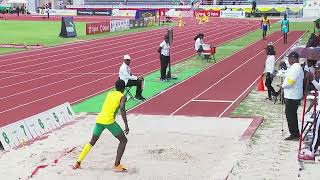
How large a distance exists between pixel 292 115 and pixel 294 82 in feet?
2.29

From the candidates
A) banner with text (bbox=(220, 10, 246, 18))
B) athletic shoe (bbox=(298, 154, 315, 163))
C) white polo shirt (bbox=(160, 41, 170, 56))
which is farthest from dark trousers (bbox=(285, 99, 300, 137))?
banner with text (bbox=(220, 10, 246, 18))

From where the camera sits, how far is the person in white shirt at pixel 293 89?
1090 centimetres

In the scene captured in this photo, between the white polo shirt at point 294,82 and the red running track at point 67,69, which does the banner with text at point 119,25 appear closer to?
the red running track at point 67,69

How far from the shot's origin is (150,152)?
10.7 m

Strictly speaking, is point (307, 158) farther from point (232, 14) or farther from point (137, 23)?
point (232, 14)

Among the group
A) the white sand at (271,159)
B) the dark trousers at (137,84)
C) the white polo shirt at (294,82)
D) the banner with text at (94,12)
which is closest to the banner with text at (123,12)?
the banner with text at (94,12)

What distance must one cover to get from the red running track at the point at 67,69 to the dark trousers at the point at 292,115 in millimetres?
6719

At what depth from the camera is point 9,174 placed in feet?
31.3

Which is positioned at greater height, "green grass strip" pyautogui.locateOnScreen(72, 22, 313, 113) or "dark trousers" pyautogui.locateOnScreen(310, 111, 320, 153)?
"dark trousers" pyautogui.locateOnScreen(310, 111, 320, 153)

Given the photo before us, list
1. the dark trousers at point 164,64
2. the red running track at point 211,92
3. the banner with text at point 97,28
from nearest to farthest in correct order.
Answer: the red running track at point 211,92 → the dark trousers at point 164,64 → the banner with text at point 97,28

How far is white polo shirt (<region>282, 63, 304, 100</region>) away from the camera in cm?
1089

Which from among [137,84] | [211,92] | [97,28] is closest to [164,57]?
[211,92]

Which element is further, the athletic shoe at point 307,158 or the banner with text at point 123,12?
the banner with text at point 123,12

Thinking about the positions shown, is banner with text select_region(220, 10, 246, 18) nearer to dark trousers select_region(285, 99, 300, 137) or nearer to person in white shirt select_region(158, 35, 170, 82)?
person in white shirt select_region(158, 35, 170, 82)
